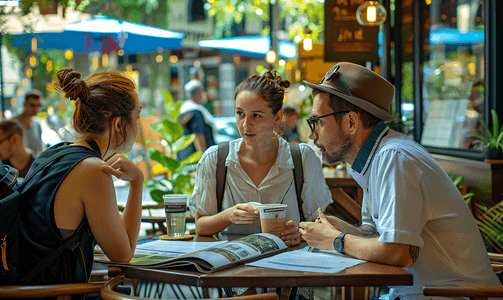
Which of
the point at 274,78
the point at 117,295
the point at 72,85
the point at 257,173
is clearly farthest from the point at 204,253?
the point at 274,78

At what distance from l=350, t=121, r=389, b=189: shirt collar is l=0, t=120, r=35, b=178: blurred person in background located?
392cm

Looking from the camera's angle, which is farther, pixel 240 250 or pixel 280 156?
pixel 280 156

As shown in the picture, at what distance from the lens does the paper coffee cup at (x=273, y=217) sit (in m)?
1.99

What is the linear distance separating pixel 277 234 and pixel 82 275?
2.59 feet

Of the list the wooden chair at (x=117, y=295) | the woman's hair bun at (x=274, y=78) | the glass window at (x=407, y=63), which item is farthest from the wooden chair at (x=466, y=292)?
the glass window at (x=407, y=63)

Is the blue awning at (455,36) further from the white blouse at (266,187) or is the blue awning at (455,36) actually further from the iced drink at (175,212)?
the iced drink at (175,212)

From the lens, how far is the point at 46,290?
1631 mm

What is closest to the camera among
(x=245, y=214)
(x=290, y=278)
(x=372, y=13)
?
(x=290, y=278)

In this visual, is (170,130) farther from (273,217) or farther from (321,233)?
(321,233)

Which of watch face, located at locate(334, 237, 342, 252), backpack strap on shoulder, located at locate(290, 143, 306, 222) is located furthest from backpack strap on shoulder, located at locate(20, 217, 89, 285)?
backpack strap on shoulder, located at locate(290, 143, 306, 222)

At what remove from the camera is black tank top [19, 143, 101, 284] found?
1.72 metres

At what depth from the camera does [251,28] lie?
65.5ft

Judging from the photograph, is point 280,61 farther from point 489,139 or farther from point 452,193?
point 452,193

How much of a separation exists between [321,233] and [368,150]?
373 millimetres
